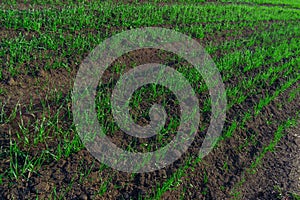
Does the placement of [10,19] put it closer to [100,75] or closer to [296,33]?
[100,75]

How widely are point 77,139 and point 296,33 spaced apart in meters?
8.21

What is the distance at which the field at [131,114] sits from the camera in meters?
2.69

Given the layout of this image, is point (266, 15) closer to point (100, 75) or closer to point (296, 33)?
point (296, 33)

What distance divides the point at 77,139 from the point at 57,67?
1.64m

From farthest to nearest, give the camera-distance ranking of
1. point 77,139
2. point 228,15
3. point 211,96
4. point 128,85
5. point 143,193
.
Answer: point 228,15, point 211,96, point 128,85, point 77,139, point 143,193

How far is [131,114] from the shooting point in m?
3.57

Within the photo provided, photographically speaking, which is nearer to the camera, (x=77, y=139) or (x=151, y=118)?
(x=77, y=139)

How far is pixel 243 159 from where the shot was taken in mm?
3469

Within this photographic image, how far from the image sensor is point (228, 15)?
848 cm

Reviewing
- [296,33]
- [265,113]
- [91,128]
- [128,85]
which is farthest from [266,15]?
[91,128]

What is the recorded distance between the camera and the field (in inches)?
106

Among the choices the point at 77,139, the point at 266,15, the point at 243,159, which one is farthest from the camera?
the point at 266,15

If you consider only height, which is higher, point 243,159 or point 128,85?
point 128,85

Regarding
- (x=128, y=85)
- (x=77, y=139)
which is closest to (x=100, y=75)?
(x=128, y=85)
